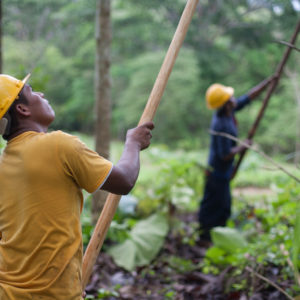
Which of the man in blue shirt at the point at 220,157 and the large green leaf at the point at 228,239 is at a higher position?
the man in blue shirt at the point at 220,157

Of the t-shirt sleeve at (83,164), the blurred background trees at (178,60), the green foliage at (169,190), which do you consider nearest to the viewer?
the t-shirt sleeve at (83,164)

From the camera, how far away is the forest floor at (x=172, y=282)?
3086 mm

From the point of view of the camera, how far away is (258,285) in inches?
121

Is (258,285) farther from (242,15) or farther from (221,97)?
(242,15)

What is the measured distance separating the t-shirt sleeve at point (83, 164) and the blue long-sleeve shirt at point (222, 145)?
3.21 m

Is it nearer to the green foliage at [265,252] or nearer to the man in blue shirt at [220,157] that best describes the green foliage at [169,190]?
the man in blue shirt at [220,157]

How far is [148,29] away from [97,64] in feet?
41.5

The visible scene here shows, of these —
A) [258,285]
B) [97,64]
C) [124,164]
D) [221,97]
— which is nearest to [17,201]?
[124,164]

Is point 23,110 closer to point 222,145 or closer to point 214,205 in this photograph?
point 222,145

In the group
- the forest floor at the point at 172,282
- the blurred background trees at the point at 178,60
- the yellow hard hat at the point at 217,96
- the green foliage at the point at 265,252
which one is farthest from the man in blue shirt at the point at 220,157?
the blurred background trees at the point at 178,60

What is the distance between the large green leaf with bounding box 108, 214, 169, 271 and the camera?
4098 mm

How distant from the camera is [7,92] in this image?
5.40 feet

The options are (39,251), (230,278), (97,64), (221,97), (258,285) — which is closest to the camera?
(39,251)

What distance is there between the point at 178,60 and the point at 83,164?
1485 cm
